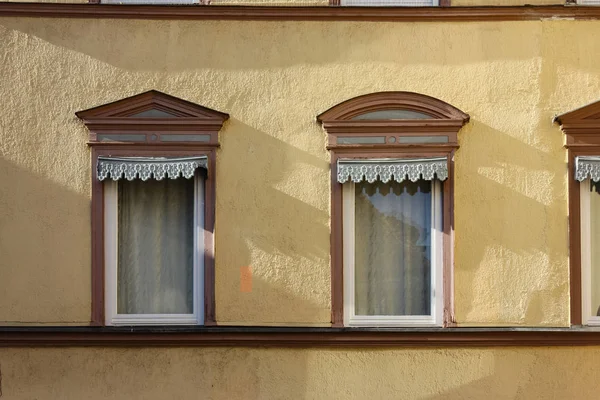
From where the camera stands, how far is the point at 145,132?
Result: 825 centimetres

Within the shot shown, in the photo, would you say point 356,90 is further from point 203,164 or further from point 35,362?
point 35,362

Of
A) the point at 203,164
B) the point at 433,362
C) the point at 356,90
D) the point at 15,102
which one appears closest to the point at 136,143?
the point at 203,164

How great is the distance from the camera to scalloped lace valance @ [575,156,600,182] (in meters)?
8.12

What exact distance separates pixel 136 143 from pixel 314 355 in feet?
8.27

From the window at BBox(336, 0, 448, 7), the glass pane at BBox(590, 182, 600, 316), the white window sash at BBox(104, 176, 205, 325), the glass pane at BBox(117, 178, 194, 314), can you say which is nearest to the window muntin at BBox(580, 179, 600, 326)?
the glass pane at BBox(590, 182, 600, 316)

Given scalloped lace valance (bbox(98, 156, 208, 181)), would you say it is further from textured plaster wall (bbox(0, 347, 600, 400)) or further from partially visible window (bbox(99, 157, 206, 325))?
textured plaster wall (bbox(0, 347, 600, 400))

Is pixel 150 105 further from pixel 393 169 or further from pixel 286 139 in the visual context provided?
pixel 393 169

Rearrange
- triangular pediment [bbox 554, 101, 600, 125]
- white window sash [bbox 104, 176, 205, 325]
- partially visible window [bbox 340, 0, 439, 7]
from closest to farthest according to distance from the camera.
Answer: triangular pediment [bbox 554, 101, 600, 125], white window sash [bbox 104, 176, 205, 325], partially visible window [bbox 340, 0, 439, 7]

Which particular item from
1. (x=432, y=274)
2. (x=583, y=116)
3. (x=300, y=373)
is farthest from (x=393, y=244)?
(x=583, y=116)

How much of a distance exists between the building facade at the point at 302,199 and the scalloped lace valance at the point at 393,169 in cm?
2

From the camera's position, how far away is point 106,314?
826 cm

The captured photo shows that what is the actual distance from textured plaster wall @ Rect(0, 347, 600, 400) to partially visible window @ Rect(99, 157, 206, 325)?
42 cm

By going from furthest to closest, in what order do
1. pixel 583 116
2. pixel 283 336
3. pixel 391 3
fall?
pixel 391 3 → pixel 583 116 → pixel 283 336

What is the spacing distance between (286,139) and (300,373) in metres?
2.14
